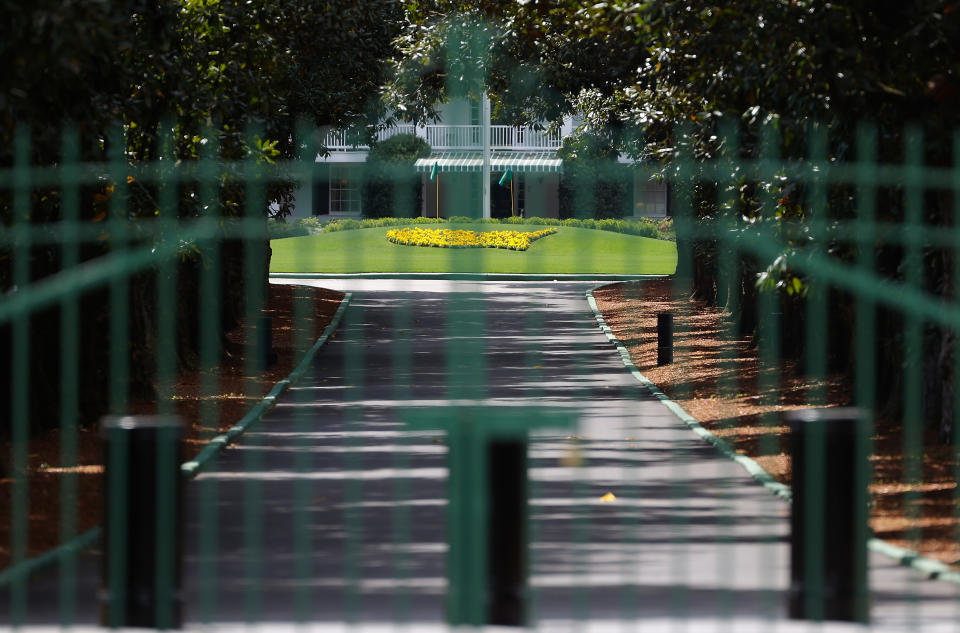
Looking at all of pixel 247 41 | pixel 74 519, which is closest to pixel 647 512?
pixel 74 519

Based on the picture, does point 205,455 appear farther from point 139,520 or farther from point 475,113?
point 139,520

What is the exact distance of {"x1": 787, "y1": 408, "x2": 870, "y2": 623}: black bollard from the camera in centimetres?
618

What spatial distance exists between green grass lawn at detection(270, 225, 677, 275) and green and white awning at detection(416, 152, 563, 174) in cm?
39

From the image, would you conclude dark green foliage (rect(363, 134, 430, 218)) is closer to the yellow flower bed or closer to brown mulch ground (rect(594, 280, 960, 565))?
the yellow flower bed

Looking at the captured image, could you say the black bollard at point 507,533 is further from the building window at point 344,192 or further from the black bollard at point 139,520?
the building window at point 344,192

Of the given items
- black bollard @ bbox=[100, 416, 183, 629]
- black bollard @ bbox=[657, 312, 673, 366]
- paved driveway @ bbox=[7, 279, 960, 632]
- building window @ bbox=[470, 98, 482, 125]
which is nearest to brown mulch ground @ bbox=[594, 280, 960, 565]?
black bollard @ bbox=[657, 312, 673, 366]

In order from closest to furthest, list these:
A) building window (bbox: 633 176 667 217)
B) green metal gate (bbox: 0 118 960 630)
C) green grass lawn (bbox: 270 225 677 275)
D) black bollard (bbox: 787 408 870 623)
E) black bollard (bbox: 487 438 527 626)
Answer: black bollard (bbox: 487 438 527 626)
black bollard (bbox: 787 408 870 623)
green metal gate (bbox: 0 118 960 630)
green grass lawn (bbox: 270 225 677 275)
building window (bbox: 633 176 667 217)

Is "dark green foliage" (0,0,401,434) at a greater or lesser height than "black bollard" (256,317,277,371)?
greater

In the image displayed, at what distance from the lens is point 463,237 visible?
749 cm

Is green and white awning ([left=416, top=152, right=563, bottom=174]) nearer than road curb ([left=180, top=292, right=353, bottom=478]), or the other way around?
green and white awning ([left=416, top=152, right=563, bottom=174])

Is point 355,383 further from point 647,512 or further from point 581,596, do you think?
point 581,596

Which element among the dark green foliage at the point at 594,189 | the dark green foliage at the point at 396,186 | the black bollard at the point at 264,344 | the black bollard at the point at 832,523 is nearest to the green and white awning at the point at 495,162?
the dark green foliage at the point at 396,186

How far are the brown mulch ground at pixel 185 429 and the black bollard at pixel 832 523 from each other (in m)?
4.61

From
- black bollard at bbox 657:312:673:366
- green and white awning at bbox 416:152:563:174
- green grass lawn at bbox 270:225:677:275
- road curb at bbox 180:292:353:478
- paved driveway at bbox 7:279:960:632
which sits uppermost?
green and white awning at bbox 416:152:563:174
